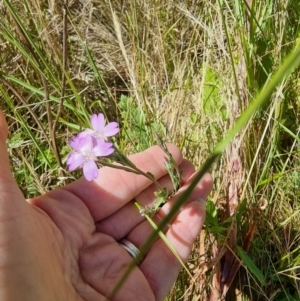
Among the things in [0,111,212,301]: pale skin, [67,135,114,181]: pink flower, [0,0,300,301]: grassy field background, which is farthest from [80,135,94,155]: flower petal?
[0,0,300,301]: grassy field background

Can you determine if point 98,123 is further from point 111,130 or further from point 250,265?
point 250,265

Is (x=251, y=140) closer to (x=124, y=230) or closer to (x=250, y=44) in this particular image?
(x=250, y=44)

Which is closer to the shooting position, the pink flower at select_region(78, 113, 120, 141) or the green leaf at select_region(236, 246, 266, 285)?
the pink flower at select_region(78, 113, 120, 141)

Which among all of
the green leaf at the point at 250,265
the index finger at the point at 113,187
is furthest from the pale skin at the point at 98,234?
the green leaf at the point at 250,265

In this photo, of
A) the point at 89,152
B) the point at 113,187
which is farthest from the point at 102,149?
the point at 113,187

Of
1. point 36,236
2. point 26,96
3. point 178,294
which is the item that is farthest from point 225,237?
point 26,96

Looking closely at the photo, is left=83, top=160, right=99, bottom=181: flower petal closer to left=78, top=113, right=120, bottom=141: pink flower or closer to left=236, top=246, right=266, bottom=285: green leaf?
left=78, top=113, right=120, bottom=141: pink flower
